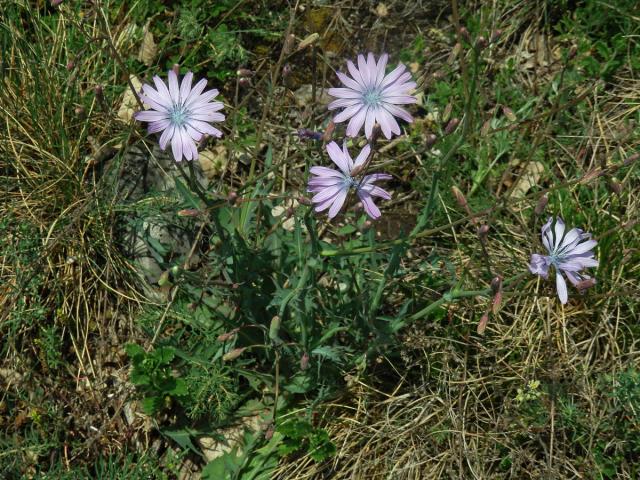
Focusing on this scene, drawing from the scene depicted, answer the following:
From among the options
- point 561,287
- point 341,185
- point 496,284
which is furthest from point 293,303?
point 561,287

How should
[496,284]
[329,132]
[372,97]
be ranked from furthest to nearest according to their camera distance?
1. [372,97]
2. [329,132]
3. [496,284]

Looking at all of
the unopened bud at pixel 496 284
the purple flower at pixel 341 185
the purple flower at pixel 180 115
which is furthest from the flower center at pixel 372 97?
the unopened bud at pixel 496 284

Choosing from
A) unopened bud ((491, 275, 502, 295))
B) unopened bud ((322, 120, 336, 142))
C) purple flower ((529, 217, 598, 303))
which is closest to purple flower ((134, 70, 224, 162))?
unopened bud ((322, 120, 336, 142))

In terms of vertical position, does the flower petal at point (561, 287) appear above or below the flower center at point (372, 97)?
below

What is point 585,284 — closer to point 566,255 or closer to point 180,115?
point 566,255

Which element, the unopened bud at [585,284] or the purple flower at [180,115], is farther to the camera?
the purple flower at [180,115]

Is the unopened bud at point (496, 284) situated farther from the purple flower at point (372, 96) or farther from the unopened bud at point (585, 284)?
the purple flower at point (372, 96)

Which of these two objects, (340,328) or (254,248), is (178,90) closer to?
(254,248)
